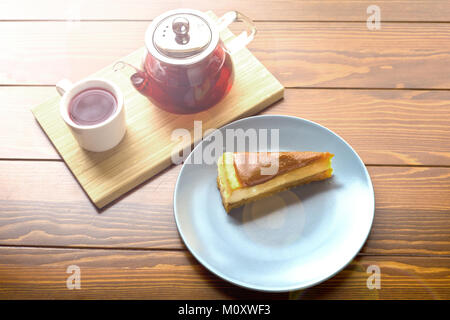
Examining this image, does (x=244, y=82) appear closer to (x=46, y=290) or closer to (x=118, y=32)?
(x=118, y=32)

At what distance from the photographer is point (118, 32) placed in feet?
3.36

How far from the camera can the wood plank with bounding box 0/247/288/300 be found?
796mm

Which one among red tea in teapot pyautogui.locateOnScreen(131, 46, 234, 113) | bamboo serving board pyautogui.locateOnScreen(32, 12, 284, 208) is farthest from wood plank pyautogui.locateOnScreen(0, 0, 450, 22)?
red tea in teapot pyautogui.locateOnScreen(131, 46, 234, 113)

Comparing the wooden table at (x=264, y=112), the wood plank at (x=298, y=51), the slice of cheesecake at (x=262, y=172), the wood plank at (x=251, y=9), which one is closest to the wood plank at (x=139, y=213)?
the wooden table at (x=264, y=112)

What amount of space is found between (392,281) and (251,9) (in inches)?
26.3

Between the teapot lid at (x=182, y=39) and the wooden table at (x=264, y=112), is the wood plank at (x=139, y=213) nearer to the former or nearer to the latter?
the wooden table at (x=264, y=112)

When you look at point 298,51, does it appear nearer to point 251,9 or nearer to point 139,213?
point 251,9

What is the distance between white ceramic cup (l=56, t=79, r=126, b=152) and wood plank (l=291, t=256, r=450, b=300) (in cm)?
44

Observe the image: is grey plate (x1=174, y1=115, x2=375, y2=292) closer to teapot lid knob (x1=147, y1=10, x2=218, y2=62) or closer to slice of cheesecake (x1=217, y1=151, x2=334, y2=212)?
slice of cheesecake (x1=217, y1=151, x2=334, y2=212)

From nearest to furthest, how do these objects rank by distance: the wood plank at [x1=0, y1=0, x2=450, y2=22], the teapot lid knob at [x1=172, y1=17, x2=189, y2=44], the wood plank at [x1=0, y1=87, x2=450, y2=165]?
the teapot lid knob at [x1=172, y1=17, x2=189, y2=44] → the wood plank at [x1=0, y1=87, x2=450, y2=165] → the wood plank at [x1=0, y1=0, x2=450, y2=22]

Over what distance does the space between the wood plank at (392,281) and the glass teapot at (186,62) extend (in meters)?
0.41

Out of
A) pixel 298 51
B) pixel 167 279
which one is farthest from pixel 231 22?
pixel 167 279

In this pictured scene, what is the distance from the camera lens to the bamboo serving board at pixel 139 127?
0.86 metres
